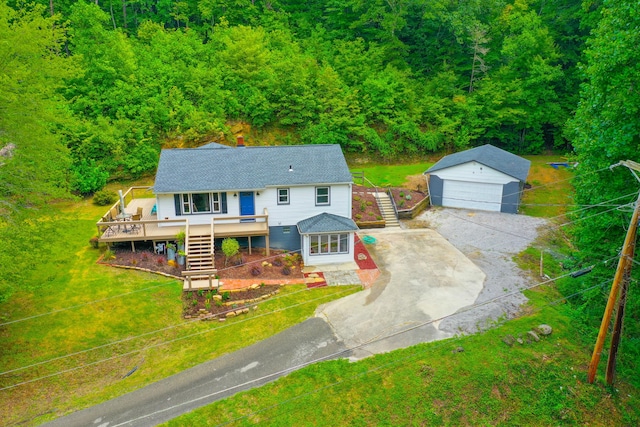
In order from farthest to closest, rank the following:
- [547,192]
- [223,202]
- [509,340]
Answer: [547,192] → [223,202] → [509,340]

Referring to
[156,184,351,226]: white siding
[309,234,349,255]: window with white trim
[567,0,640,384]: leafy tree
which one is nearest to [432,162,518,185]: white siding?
[156,184,351,226]: white siding

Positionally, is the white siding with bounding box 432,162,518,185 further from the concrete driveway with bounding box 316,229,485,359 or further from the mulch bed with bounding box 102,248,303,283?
the mulch bed with bounding box 102,248,303,283

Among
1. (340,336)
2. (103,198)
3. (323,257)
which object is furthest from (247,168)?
(103,198)

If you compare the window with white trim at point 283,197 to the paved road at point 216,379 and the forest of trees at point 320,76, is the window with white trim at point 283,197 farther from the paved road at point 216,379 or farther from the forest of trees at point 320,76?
the forest of trees at point 320,76

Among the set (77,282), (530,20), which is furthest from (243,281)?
(530,20)

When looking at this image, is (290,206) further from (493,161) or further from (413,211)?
(493,161)

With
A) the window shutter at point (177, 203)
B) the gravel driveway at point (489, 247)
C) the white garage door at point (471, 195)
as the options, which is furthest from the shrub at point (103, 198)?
the white garage door at point (471, 195)
